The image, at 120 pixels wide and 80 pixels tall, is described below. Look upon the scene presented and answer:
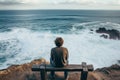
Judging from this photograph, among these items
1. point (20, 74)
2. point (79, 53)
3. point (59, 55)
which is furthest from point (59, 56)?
point (79, 53)

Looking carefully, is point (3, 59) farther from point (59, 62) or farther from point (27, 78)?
point (59, 62)

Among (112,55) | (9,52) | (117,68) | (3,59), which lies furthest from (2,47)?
(117,68)

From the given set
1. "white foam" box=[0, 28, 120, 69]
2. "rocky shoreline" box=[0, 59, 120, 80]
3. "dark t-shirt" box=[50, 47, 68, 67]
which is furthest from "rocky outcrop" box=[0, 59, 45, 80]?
"white foam" box=[0, 28, 120, 69]

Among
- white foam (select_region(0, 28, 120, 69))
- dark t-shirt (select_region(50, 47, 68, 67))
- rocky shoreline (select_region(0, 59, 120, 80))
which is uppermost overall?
dark t-shirt (select_region(50, 47, 68, 67))

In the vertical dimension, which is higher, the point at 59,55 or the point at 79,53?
the point at 59,55

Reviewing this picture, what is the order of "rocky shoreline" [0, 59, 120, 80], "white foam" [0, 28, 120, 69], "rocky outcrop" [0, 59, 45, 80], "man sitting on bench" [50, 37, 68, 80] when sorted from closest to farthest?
"man sitting on bench" [50, 37, 68, 80] → "rocky outcrop" [0, 59, 45, 80] → "rocky shoreline" [0, 59, 120, 80] → "white foam" [0, 28, 120, 69]

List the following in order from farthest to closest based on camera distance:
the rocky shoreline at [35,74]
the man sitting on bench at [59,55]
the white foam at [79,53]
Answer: the white foam at [79,53] < the rocky shoreline at [35,74] < the man sitting on bench at [59,55]

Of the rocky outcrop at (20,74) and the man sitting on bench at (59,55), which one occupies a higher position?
the man sitting on bench at (59,55)

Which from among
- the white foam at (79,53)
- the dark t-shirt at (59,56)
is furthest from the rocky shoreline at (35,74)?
the white foam at (79,53)

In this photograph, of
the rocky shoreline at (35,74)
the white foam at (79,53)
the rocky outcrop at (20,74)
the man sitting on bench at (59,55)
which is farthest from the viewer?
the white foam at (79,53)

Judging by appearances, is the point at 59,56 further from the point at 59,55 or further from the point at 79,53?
the point at 79,53

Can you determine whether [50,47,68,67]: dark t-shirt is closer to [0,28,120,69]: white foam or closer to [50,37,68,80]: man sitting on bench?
[50,37,68,80]: man sitting on bench

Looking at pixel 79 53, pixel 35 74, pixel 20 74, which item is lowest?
pixel 79 53

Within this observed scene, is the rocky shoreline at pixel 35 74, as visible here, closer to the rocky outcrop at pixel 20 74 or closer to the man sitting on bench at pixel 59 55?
the rocky outcrop at pixel 20 74
